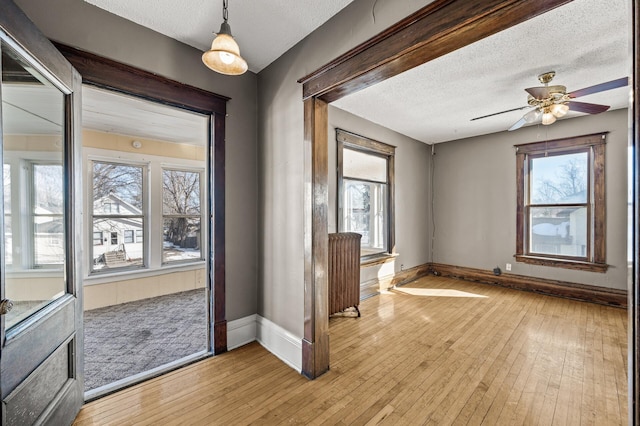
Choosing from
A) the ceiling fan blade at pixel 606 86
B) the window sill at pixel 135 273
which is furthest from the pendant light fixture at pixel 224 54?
the window sill at pixel 135 273

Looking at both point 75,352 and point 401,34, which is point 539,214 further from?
point 75,352

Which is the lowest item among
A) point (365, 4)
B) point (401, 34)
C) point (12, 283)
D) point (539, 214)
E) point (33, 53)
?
point (12, 283)

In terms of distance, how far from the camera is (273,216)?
2523 millimetres

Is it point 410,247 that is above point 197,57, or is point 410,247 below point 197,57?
below

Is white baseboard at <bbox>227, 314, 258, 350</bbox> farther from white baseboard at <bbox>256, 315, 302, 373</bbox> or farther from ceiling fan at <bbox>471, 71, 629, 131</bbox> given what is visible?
ceiling fan at <bbox>471, 71, 629, 131</bbox>

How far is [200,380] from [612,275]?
5.33 meters

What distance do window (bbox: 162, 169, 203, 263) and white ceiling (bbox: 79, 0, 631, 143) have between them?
52.6 inches

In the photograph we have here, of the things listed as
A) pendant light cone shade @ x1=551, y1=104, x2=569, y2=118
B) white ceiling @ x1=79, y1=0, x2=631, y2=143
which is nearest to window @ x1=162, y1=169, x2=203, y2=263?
white ceiling @ x1=79, y1=0, x2=631, y2=143

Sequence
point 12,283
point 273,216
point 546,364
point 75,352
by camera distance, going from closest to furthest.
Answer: point 12,283, point 75,352, point 546,364, point 273,216

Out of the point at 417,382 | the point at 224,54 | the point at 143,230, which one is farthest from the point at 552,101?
Answer: the point at 143,230

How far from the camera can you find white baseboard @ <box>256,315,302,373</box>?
220 centimetres

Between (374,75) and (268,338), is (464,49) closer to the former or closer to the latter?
(374,75)

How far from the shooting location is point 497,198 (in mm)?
4773

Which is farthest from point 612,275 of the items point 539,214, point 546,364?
point 546,364
